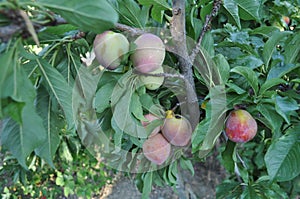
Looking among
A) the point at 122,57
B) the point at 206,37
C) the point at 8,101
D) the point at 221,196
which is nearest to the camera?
the point at 8,101

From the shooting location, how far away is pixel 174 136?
0.73 m

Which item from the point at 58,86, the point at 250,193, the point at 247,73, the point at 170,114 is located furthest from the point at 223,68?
the point at 250,193

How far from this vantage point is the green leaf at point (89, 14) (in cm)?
41

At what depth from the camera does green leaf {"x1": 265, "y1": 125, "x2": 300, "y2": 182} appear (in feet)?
2.13

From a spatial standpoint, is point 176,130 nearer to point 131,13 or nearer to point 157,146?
point 157,146

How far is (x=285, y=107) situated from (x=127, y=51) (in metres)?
0.28

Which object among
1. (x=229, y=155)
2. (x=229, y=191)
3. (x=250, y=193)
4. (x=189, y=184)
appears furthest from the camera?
(x=189, y=184)

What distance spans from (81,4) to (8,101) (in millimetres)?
138

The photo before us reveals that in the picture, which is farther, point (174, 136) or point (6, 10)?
point (174, 136)

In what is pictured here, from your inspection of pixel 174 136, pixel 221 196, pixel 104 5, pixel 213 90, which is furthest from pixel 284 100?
pixel 221 196

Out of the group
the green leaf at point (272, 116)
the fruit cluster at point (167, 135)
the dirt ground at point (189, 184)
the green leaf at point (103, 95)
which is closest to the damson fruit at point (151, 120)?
the fruit cluster at point (167, 135)

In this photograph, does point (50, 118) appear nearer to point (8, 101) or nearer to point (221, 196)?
point (8, 101)

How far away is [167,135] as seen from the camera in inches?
29.2

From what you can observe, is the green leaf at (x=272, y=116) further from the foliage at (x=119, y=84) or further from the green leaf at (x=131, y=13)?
the green leaf at (x=131, y=13)
